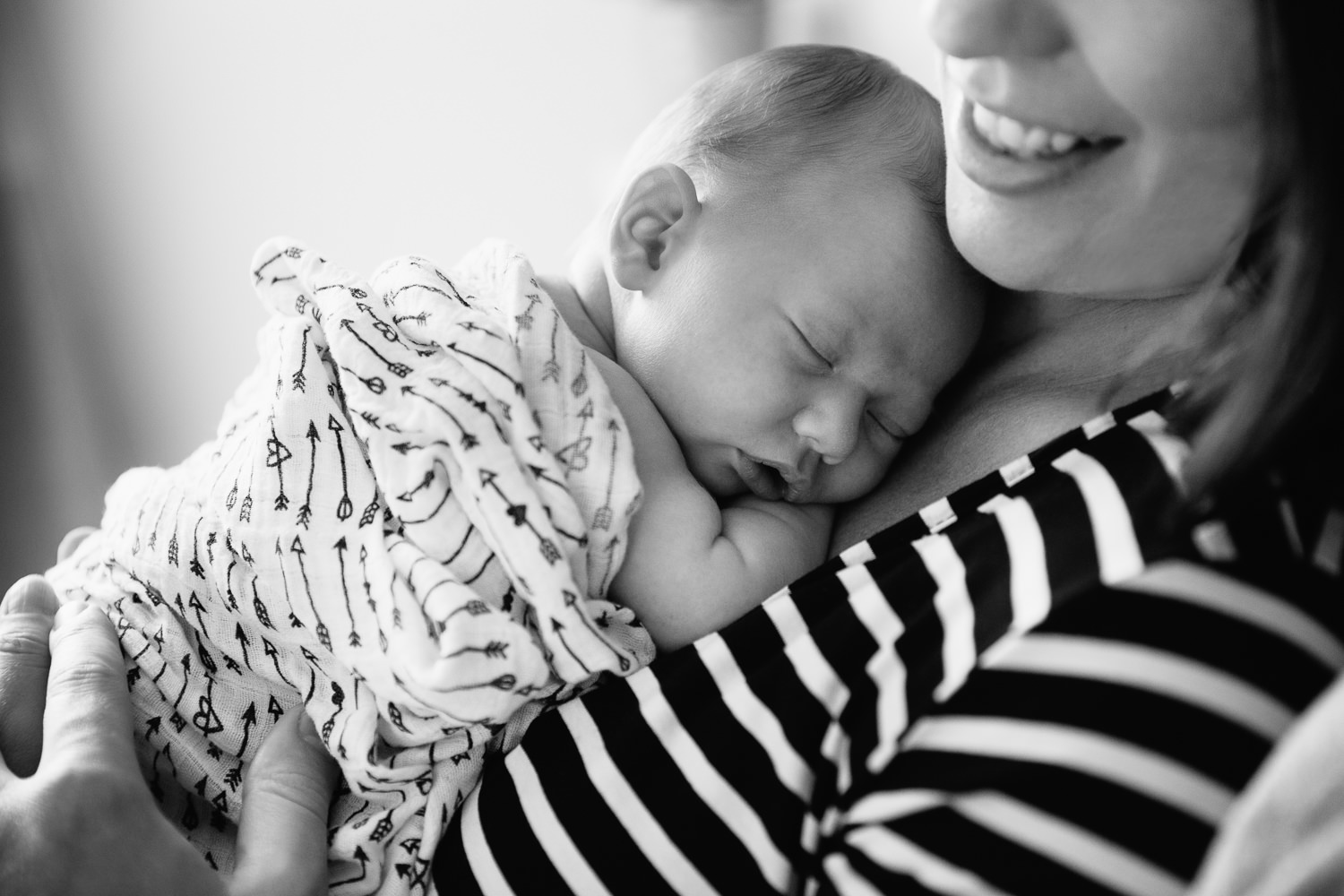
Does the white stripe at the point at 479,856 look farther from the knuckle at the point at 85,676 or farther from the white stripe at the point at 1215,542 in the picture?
the white stripe at the point at 1215,542

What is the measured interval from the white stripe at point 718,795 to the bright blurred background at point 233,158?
156cm

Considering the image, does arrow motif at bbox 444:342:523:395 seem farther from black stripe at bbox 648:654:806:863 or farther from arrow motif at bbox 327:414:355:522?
black stripe at bbox 648:654:806:863

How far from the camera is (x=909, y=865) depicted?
0.62m

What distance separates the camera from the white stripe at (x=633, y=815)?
73cm

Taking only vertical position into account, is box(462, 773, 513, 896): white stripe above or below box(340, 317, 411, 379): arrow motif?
below

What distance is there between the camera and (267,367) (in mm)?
1007

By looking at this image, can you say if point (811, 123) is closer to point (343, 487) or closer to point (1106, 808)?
point (343, 487)

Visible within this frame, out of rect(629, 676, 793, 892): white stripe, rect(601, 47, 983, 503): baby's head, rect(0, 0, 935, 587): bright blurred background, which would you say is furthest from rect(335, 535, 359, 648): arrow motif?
rect(0, 0, 935, 587): bright blurred background

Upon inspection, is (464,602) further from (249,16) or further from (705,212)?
(249,16)

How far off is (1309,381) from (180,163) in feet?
7.17

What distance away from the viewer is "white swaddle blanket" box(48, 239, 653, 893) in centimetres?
81

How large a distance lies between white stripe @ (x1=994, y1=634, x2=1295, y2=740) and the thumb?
54 centimetres

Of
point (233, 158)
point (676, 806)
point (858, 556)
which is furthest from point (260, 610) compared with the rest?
point (233, 158)

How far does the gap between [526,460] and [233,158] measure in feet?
5.70
